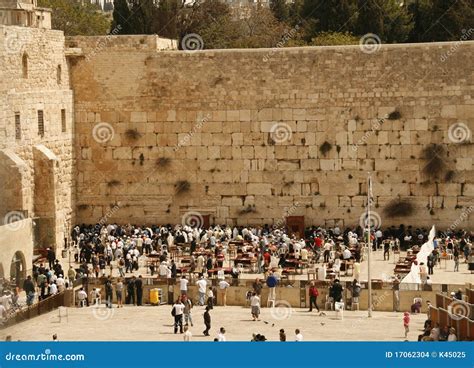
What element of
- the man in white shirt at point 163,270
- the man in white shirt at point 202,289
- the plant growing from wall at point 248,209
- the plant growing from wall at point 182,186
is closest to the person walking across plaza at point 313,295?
the man in white shirt at point 202,289

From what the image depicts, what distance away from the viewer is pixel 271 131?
1591 inches

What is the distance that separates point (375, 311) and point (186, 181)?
1110cm

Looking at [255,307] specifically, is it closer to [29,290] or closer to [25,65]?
[29,290]

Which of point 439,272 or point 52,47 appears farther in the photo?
point 52,47

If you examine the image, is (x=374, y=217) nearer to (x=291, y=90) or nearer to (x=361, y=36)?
(x=291, y=90)

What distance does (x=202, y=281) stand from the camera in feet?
102

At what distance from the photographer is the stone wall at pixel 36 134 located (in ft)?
120

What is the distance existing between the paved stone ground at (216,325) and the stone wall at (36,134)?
4909 mm

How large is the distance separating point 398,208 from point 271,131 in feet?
12.7

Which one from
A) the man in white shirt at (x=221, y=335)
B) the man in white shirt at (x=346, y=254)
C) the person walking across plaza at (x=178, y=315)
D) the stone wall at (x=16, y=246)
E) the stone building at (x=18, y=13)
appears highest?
the stone building at (x=18, y=13)

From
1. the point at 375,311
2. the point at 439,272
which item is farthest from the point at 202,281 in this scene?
the point at 439,272

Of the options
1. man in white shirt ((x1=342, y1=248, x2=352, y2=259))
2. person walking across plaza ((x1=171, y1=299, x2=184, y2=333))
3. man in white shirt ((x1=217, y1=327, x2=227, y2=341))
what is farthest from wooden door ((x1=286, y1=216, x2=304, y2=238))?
man in white shirt ((x1=217, y1=327, x2=227, y2=341))

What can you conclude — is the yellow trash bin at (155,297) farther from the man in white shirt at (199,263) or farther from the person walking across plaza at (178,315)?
the man in white shirt at (199,263)

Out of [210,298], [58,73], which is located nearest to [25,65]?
[58,73]
